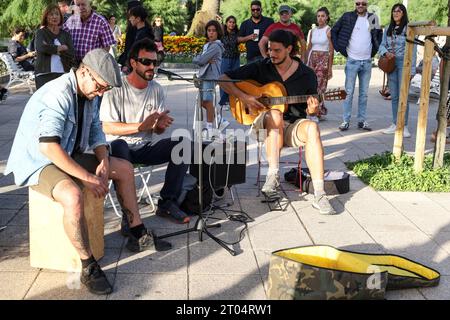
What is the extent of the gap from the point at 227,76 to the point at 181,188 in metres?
1.30

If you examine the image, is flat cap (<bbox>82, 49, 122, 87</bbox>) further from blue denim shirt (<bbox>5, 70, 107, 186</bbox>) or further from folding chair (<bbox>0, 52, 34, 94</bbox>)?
folding chair (<bbox>0, 52, 34, 94</bbox>)

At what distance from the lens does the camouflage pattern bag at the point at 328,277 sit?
2.99 m

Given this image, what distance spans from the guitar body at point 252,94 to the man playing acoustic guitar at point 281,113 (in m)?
0.04

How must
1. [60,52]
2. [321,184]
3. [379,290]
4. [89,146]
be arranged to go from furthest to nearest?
[60,52] → [321,184] → [89,146] → [379,290]

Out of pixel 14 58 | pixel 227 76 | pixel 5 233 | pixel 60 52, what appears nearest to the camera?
pixel 5 233

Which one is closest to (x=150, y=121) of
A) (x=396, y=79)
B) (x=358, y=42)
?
(x=396, y=79)

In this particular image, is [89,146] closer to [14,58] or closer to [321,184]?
[321,184]

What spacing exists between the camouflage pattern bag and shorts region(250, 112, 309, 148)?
1847 mm

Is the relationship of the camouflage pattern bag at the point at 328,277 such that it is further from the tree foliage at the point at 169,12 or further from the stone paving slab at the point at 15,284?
the tree foliage at the point at 169,12

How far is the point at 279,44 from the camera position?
16.9ft

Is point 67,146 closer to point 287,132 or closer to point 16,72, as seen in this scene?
point 287,132

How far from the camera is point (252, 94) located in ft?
17.5

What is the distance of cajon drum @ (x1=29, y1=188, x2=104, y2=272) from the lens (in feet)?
11.0

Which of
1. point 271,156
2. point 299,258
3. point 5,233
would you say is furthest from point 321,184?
point 5,233
